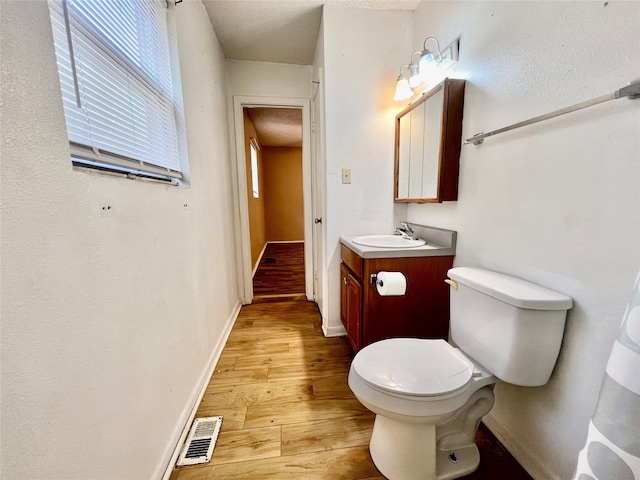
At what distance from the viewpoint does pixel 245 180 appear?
2637 millimetres

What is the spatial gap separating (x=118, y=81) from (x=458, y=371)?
1577 mm

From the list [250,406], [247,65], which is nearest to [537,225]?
[250,406]

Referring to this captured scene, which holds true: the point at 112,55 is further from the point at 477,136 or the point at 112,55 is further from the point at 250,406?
the point at 250,406

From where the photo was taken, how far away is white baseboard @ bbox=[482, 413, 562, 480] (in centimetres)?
99

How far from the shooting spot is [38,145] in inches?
21.9

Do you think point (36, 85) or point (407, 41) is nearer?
point (36, 85)

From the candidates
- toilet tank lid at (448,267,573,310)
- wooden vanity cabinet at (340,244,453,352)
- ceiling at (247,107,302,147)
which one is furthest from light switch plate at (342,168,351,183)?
ceiling at (247,107,302,147)

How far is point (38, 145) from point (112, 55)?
529 millimetres

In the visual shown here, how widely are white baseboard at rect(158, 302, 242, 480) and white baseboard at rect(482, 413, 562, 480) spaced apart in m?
1.40

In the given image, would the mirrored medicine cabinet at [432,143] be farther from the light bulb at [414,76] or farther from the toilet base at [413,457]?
the toilet base at [413,457]

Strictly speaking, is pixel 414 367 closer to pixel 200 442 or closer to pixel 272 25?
pixel 200 442

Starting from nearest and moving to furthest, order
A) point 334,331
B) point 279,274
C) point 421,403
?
point 421,403 < point 334,331 < point 279,274

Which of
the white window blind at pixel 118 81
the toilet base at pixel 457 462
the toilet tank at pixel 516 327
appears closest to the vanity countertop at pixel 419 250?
the toilet tank at pixel 516 327

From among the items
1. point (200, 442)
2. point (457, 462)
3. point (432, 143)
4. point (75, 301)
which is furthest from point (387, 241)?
point (75, 301)
